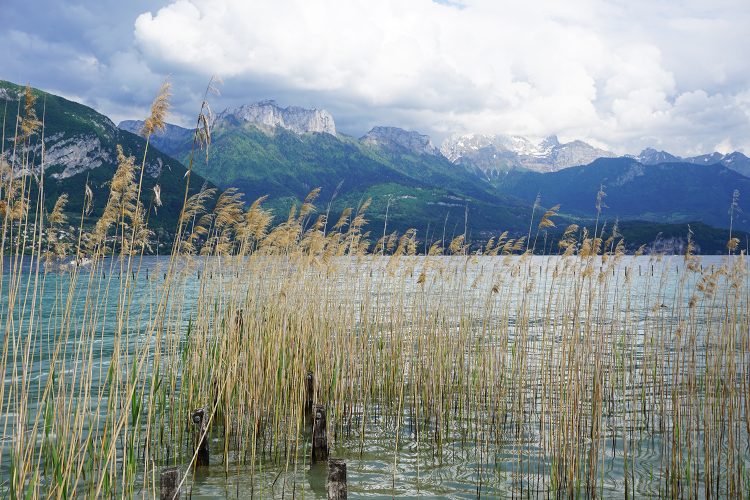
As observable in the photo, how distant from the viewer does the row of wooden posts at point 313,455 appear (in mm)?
4289

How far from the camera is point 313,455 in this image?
697 cm

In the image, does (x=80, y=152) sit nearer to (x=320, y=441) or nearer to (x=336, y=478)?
(x=320, y=441)

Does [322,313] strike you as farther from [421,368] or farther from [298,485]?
[298,485]

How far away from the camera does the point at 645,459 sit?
24.5 ft

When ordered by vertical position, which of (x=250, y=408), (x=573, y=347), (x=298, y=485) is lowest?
(x=298, y=485)

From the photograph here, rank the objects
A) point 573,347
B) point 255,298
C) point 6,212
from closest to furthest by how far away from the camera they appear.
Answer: point 6,212, point 573,347, point 255,298

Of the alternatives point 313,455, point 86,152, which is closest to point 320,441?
point 313,455

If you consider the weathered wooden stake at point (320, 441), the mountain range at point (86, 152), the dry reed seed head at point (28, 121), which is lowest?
the weathered wooden stake at point (320, 441)

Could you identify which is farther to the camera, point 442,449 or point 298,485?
point 442,449

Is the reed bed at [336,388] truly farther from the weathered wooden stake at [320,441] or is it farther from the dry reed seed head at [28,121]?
the weathered wooden stake at [320,441]

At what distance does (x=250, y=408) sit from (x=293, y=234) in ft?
10.2

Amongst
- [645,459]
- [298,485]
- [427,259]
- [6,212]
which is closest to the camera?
A: [6,212]

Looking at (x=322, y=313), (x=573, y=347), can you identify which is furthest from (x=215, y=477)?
(x=573, y=347)

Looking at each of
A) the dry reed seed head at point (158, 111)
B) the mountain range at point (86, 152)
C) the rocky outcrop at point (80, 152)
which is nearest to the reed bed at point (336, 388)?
the dry reed seed head at point (158, 111)
